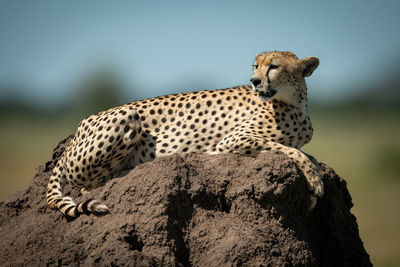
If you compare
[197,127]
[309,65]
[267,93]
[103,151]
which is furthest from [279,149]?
[103,151]

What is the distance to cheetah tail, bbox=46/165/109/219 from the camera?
5.03 metres

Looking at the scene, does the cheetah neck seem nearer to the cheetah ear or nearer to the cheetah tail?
the cheetah ear

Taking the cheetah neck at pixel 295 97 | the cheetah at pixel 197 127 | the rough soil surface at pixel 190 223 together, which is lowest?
the rough soil surface at pixel 190 223

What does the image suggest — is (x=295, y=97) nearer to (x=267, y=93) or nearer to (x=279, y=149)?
(x=267, y=93)

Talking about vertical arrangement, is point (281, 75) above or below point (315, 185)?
above

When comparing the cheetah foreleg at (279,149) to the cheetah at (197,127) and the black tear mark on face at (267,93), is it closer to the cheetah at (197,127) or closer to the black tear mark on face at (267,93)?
the cheetah at (197,127)

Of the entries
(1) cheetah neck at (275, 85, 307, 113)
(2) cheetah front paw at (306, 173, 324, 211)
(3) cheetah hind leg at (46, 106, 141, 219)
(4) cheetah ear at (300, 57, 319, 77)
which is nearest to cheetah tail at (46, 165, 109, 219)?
(3) cheetah hind leg at (46, 106, 141, 219)

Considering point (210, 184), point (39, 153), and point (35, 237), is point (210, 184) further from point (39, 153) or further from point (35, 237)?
point (39, 153)

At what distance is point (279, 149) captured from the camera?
545cm

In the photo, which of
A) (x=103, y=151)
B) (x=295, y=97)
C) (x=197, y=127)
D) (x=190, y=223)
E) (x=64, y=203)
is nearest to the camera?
(x=190, y=223)

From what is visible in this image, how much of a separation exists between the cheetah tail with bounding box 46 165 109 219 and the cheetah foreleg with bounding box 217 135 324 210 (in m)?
1.39

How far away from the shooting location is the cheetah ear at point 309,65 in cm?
597

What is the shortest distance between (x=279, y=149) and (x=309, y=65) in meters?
1.11

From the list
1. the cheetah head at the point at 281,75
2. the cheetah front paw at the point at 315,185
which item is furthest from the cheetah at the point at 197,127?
the cheetah front paw at the point at 315,185
